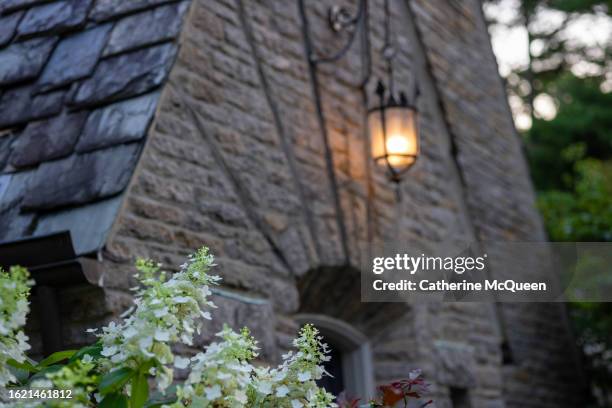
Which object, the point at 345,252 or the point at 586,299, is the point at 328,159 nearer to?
the point at 345,252

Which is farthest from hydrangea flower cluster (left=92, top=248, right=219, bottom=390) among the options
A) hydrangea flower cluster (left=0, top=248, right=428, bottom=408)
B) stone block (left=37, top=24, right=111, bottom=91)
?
stone block (left=37, top=24, right=111, bottom=91)

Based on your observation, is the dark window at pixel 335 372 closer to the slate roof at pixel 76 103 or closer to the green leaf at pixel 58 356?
the slate roof at pixel 76 103

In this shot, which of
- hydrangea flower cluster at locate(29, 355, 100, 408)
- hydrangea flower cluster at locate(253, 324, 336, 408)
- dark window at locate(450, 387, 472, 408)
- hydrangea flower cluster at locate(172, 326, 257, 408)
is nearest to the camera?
hydrangea flower cluster at locate(29, 355, 100, 408)

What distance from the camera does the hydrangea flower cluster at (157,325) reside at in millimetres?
2246

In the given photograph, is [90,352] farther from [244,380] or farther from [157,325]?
[244,380]

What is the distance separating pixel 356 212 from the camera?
18.3ft

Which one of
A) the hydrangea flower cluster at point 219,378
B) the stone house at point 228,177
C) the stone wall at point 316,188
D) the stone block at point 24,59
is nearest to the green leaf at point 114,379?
the hydrangea flower cluster at point 219,378

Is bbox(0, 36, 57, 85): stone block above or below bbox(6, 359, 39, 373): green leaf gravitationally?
above

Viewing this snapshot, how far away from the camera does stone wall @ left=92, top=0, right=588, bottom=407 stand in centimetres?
438

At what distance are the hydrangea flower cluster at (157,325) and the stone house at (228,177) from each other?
1321mm

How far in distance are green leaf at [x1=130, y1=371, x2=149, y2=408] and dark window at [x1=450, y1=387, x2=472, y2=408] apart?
4.34 m

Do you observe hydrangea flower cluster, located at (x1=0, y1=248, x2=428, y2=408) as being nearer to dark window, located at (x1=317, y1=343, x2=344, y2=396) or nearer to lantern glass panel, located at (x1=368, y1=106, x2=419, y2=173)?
lantern glass panel, located at (x1=368, y1=106, x2=419, y2=173)

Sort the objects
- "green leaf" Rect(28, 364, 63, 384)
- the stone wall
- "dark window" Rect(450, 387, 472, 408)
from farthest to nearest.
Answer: "dark window" Rect(450, 387, 472, 408), the stone wall, "green leaf" Rect(28, 364, 63, 384)

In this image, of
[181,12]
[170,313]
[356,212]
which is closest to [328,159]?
[356,212]
